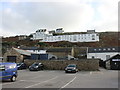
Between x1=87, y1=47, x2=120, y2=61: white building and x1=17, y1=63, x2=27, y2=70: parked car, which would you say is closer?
x1=17, y1=63, x2=27, y2=70: parked car

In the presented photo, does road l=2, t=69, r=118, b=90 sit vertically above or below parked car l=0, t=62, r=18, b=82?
below

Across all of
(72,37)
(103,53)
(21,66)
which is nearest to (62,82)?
(21,66)

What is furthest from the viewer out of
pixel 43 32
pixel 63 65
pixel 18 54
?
pixel 43 32

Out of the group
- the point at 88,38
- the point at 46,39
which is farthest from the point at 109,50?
the point at 46,39

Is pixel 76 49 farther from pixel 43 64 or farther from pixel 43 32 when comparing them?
pixel 43 32

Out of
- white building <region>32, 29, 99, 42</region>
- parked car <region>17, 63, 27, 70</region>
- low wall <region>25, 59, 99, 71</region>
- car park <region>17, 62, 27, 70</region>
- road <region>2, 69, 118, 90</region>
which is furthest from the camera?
white building <region>32, 29, 99, 42</region>

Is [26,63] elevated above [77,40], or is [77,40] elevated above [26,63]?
[77,40]

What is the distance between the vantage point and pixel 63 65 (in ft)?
118

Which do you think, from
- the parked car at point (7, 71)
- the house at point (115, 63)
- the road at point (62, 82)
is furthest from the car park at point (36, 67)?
the house at point (115, 63)

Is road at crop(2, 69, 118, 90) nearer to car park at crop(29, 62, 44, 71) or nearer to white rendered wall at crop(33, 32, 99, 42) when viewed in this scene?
car park at crop(29, 62, 44, 71)

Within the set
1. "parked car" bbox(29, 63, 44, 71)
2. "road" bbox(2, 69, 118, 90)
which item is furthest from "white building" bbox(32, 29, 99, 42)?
"road" bbox(2, 69, 118, 90)

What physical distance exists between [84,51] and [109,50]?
49.5ft

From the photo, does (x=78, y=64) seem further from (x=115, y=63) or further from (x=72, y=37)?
(x=72, y=37)

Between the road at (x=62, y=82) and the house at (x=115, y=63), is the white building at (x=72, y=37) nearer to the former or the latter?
the house at (x=115, y=63)
